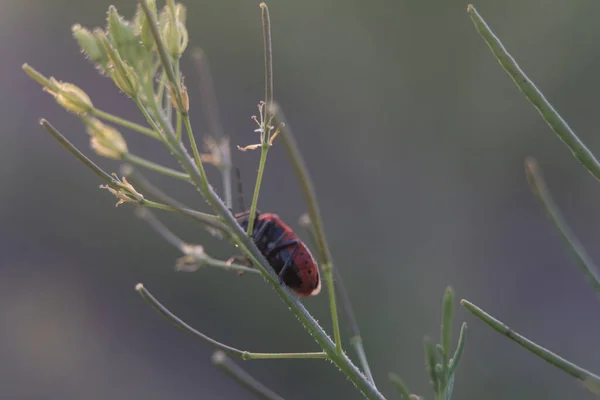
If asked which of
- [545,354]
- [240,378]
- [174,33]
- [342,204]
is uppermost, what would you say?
[342,204]

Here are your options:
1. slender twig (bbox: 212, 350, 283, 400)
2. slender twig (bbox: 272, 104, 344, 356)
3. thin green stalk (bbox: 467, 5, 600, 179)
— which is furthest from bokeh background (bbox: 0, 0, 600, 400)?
thin green stalk (bbox: 467, 5, 600, 179)

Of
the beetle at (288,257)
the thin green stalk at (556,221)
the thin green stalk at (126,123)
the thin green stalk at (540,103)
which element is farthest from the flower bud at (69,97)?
the thin green stalk at (556,221)

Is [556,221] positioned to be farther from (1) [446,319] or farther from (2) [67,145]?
(2) [67,145]

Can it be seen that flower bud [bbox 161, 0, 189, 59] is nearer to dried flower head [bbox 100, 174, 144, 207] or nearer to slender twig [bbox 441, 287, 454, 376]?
dried flower head [bbox 100, 174, 144, 207]

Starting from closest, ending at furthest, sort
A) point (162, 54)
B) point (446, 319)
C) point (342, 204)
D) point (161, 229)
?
point (162, 54) → point (446, 319) → point (161, 229) → point (342, 204)

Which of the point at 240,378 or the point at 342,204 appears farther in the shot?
the point at 342,204

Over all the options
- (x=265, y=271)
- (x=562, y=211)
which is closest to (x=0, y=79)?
(x=265, y=271)

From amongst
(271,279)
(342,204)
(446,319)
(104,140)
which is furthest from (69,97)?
(342,204)
